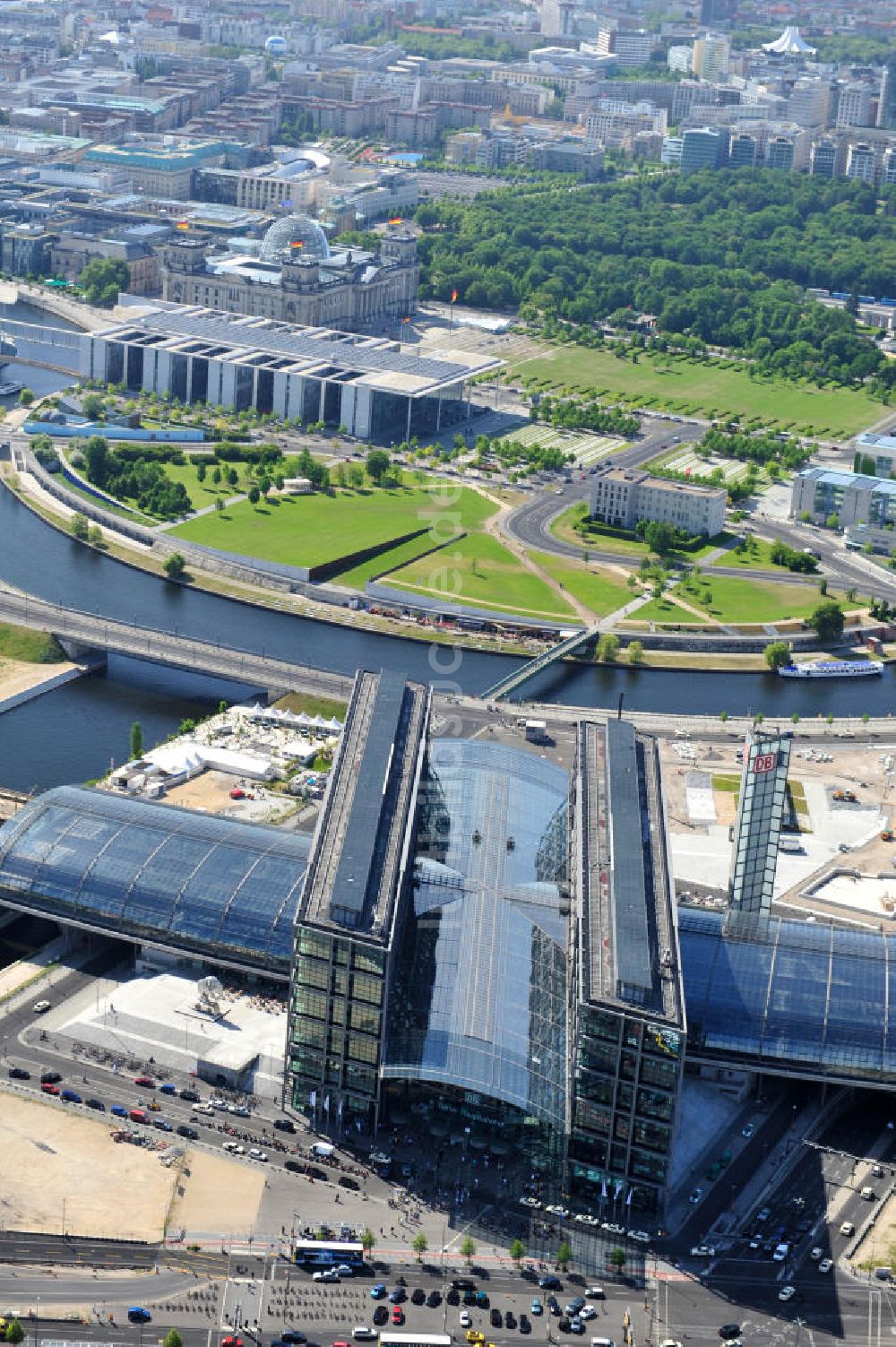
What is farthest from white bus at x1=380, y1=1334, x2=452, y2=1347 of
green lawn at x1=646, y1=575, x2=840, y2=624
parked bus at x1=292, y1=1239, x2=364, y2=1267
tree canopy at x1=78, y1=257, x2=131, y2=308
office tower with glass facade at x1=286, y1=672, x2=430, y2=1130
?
tree canopy at x1=78, y1=257, x2=131, y2=308

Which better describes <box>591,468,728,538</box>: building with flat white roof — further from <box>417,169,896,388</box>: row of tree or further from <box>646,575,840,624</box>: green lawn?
<box>417,169,896,388</box>: row of tree

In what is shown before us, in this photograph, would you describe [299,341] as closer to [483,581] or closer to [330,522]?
[330,522]

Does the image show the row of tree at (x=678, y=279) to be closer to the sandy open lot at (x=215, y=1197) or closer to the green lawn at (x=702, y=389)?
the green lawn at (x=702, y=389)

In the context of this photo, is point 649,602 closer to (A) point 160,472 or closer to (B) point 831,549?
(B) point 831,549

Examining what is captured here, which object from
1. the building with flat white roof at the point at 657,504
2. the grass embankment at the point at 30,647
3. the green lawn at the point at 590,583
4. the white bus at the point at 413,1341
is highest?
the building with flat white roof at the point at 657,504

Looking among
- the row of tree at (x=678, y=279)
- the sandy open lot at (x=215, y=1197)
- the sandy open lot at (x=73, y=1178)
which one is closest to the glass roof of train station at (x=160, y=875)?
the sandy open lot at (x=73, y=1178)

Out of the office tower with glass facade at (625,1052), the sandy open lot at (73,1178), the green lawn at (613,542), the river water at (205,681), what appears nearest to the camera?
the sandy open lot at (73,1178)

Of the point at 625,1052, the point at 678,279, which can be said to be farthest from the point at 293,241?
the point at 625,1052

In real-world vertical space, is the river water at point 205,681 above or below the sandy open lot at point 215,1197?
above
